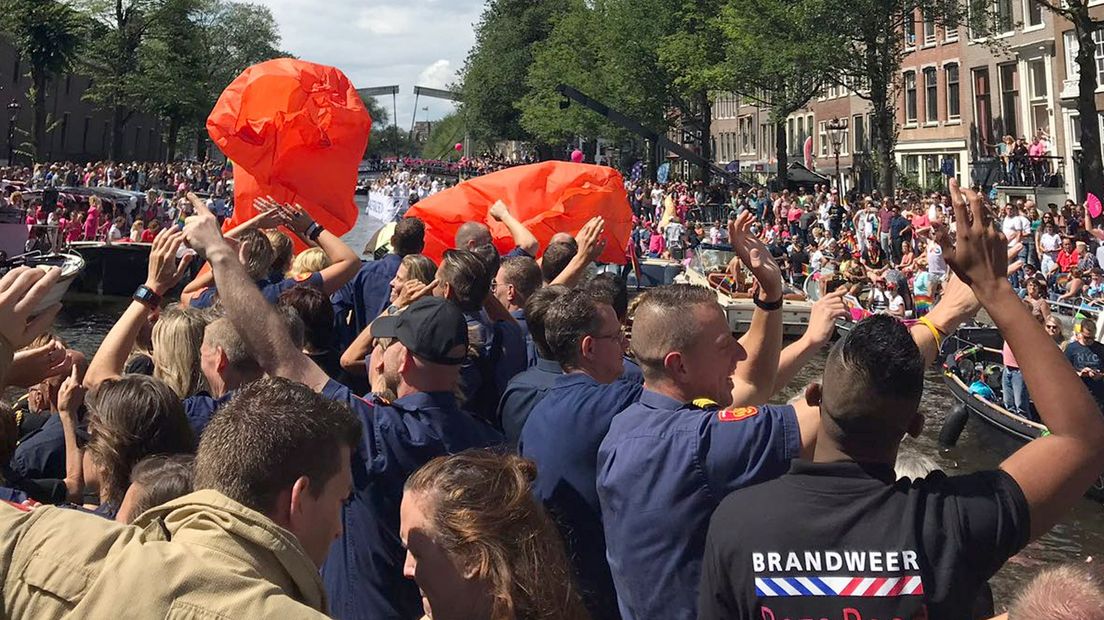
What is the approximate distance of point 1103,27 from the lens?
3070 centimetres

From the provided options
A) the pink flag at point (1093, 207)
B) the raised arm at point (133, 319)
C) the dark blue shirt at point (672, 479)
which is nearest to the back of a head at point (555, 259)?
the raised arm at point (133, 319)

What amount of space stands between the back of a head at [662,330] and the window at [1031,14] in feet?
123

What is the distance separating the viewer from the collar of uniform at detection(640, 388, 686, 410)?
2967mm

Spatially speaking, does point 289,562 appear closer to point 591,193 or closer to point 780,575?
point 780,575

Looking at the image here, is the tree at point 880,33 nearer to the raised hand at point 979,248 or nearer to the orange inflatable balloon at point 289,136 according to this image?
the orange inflatable balloon at point 289,136

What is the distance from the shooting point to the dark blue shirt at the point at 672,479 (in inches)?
106

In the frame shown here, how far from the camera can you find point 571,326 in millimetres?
3613

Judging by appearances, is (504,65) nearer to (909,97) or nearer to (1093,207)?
(909,97)

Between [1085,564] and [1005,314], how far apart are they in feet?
1.88

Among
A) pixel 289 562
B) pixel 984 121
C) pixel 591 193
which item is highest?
pixel 984 121

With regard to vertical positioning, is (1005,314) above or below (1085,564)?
above

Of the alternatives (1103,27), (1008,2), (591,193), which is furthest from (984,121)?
(591,193)

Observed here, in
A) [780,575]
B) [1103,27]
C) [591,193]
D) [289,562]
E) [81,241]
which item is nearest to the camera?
[289,562]

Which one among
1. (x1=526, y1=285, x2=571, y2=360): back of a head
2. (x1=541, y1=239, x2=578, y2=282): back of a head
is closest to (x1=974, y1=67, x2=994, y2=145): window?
(x1=541, y1=239, x2=578, y2=282): back of a head
